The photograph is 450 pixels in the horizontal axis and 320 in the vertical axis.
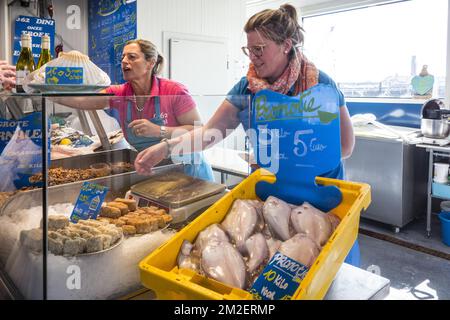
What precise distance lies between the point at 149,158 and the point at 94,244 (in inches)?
12.0

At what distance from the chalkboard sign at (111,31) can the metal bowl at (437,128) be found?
3086mm

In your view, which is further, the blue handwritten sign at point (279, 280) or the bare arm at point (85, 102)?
the bare arm at point (85, 102)

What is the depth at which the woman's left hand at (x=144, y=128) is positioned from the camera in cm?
115

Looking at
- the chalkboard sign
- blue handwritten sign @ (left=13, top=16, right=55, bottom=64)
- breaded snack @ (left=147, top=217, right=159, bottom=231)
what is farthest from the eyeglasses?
blue handwritten sign @ (left=13, top=16, right=55, bottom=64)

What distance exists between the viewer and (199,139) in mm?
1265

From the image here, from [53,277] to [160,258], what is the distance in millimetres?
247

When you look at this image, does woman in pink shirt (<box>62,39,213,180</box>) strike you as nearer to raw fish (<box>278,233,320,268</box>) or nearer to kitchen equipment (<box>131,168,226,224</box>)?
kitchen equipment (<box>131,168,226,224</box>)

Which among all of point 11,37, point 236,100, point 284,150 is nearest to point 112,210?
point 236,100

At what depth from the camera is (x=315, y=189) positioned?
119cm

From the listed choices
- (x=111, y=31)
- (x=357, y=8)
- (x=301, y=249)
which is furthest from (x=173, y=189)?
(x=357, y=8)

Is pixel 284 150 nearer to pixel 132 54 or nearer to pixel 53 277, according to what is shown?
pixel 53 277

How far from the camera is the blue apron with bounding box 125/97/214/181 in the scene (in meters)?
1.15

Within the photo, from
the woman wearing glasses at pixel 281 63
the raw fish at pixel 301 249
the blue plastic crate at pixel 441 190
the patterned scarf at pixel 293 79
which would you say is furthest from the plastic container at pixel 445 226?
the raw fish at pixel 301 249

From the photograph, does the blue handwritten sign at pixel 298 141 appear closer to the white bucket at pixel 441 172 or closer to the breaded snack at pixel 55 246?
the breaded snack at pixel 55 246
